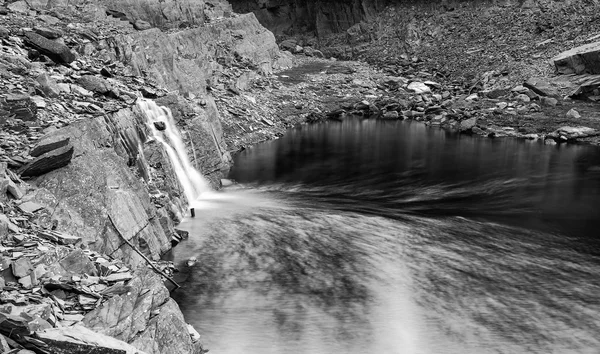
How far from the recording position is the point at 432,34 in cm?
7056

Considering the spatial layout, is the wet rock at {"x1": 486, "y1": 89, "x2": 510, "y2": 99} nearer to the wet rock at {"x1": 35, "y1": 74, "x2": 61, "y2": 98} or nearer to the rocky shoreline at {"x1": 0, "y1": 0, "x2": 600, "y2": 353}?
the rocky shoreline at {"x1": 0, "y1": 0, "x2": 600, "y2": 353}

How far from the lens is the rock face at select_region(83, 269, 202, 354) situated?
12.3m

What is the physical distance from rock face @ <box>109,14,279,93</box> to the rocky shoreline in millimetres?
152

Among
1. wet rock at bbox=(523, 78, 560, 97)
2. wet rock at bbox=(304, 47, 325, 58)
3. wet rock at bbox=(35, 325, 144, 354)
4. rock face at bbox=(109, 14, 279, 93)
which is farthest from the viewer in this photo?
wet rock at bbox=(304, 47, 325, 58)

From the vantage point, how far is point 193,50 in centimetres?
4681

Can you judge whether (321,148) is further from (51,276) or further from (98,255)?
(51,276)

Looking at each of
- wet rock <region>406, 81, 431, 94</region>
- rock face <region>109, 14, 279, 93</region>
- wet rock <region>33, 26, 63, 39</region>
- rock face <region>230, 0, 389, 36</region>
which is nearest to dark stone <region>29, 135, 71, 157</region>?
wet rock <region>33, 26, 63, 39</region>

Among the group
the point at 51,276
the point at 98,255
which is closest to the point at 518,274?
the point at 98,255

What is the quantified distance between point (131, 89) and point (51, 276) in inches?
653

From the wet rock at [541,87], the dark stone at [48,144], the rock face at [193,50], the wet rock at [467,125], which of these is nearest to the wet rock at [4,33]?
the rock face at [193,50]

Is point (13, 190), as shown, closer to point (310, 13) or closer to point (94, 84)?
point (94, 84)

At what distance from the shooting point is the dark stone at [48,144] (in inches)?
688

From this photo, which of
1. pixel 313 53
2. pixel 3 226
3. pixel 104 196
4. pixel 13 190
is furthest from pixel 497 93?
pixel 3 226

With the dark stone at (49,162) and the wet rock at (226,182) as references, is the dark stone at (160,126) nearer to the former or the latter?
the wet rock at (226,182)
